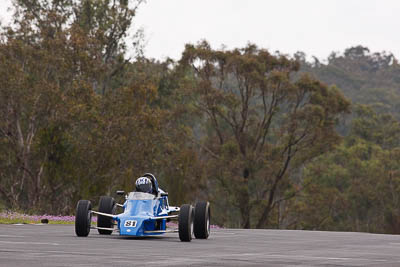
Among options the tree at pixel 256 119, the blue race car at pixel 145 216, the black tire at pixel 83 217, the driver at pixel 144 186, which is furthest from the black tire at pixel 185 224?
the tree at pixel 256 119

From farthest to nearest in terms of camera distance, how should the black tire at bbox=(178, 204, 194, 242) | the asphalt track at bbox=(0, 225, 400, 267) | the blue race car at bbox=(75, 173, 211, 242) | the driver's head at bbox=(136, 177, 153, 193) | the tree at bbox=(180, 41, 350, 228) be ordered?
1. the tree at bbox=(180, 41, 350, 228)
2. the driver's head at bbox=(136, 177, 153, 193)
3. the blue race car at bbox=(75, 173, 211, 242)
4. the black tire at bbox=(178, 204, 194, 242)
5. the asphalt track at bbox=(0, 225, 400, 267)

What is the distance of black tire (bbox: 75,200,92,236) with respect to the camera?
1680cm

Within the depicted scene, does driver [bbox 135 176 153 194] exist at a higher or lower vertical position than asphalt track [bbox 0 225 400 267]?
higher

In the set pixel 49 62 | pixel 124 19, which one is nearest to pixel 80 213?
pixel 49 62

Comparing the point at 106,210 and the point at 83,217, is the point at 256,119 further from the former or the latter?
the point at 83,217

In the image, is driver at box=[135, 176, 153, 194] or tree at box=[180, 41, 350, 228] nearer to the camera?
driver at box=[135, 176, 153, 194]

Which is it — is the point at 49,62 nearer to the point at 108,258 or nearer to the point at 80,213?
the point at 80,213

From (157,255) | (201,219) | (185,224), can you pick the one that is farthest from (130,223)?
(157,255)

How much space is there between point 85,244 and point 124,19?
42227 millimetres

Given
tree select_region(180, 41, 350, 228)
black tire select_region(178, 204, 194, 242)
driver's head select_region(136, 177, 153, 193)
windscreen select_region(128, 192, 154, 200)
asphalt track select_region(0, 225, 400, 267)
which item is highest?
tree select_region(180, 41, 350, 228)

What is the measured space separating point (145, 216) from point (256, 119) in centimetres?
4190

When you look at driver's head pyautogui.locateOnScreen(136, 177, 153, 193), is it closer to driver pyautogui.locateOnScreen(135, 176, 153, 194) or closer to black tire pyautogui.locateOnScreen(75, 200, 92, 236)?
driver pyautogui.locateOnScreen(135, 176, 153, 194)

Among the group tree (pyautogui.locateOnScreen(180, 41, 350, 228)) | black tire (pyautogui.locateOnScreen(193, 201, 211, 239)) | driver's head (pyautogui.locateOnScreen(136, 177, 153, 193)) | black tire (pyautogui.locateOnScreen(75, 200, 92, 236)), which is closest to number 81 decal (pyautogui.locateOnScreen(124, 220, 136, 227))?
black tire (pyautogui.locateOnScreen(75, 200, 92, 236))

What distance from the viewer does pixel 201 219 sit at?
17688mm
